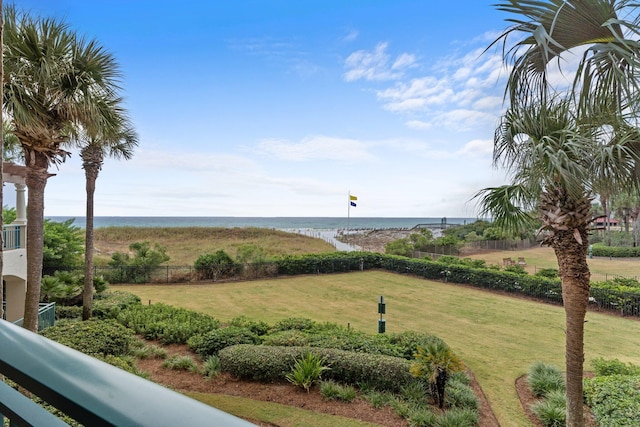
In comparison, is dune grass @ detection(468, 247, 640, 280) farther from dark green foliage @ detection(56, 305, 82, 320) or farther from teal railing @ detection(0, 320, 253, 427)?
teal railing @ detection(0, 320, 253, 427)

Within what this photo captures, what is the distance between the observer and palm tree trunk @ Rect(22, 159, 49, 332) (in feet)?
17.7

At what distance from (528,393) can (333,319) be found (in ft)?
18.7

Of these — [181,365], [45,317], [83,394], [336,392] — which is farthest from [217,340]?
[83,394]

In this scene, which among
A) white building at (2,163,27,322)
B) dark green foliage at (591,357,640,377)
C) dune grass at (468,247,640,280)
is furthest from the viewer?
dune grass at (468,247,640,280)

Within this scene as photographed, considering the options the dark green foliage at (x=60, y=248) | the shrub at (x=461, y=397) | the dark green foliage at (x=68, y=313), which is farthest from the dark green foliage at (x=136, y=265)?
the shrub at (x=461, y=397)

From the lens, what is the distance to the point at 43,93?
5266 millimetres

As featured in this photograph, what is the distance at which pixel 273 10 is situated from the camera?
8.95 m

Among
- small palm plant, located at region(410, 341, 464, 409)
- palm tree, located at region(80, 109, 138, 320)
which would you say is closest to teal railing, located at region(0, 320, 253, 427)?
small palm plant, located at region(410, 341, 464, 409)

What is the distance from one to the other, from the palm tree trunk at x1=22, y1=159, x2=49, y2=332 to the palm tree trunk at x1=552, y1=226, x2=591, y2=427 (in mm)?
7966

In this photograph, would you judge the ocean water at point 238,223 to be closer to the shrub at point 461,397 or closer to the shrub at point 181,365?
the shrub at point 181,365

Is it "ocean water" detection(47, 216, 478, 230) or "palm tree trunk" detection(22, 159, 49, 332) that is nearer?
"palm tree trunk" detection(22, 159, 49, 332)

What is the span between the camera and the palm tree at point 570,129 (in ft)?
7.02

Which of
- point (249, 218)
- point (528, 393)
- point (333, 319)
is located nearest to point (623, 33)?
point (528, 393)

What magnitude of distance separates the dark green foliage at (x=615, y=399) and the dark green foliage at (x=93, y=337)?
791 centimetres
